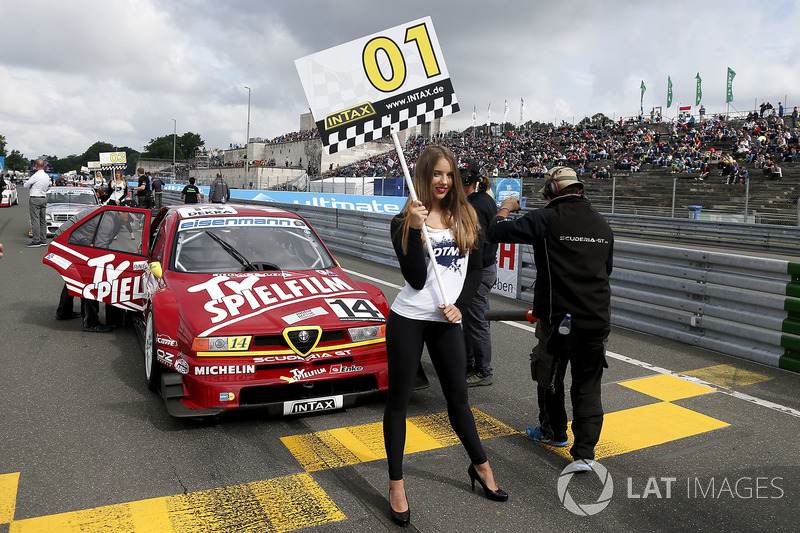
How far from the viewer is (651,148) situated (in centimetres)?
3491

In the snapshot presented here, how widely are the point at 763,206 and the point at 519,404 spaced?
20.6m

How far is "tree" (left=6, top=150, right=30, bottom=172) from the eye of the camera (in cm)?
16948

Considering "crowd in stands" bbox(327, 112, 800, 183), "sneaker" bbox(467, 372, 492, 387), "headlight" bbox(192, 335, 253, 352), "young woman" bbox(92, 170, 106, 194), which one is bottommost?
"sneaker" bbox(467, 372, 492, 387)

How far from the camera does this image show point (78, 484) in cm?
352

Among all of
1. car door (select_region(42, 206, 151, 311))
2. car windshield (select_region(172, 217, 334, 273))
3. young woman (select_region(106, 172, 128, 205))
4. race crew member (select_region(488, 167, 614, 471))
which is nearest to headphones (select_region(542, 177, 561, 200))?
race crew member (select_region(488, 167, 614, 471))

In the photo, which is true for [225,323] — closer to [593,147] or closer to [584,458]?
[584,458]

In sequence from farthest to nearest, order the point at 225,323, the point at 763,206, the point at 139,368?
the point at 763,206 → the point at 139,368 → the point at 225,323

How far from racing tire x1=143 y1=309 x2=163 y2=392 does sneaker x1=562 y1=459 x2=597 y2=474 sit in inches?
119

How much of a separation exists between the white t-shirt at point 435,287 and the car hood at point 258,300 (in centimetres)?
140

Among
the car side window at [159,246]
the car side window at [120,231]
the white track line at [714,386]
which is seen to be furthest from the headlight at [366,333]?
the car side window at [120,231]

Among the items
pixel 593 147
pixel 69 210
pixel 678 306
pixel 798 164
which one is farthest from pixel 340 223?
pixel 593 147

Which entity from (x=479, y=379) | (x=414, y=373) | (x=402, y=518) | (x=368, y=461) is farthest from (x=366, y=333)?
(x=402, y=518)

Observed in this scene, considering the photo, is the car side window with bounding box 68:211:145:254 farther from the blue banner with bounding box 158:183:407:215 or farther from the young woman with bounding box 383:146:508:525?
the blue banner with bounding box 158:183:407:215

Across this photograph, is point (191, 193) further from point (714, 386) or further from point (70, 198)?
point (714, 386)
